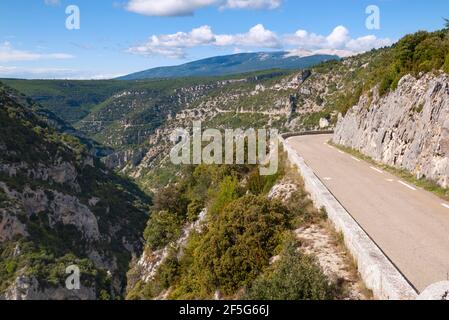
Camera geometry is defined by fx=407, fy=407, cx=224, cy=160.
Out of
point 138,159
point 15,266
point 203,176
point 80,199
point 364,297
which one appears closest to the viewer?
point 364,297

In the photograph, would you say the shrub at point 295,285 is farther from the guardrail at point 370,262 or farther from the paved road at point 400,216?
the paved road at point 400,216

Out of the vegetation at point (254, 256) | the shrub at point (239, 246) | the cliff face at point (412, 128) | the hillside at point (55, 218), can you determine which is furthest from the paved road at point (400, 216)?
the hillside at point (55, 218)

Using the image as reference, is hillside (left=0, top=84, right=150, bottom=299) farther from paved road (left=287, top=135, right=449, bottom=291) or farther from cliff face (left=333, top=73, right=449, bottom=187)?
paved road (left=287, top=135, right=449, bottom=291)

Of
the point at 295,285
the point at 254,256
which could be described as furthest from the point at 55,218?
the point at 295,285

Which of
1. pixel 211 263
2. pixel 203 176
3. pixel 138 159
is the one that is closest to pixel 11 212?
pixel 203 176

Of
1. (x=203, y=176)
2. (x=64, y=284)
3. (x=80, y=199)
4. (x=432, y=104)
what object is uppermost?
(x=432, y=104)

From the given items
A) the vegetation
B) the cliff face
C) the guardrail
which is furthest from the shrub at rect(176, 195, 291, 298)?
the cliff face

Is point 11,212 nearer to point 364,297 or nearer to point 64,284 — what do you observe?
point 64,284
